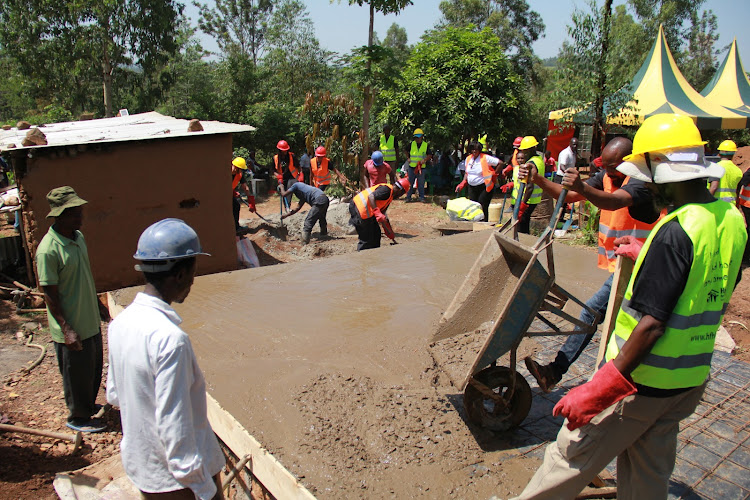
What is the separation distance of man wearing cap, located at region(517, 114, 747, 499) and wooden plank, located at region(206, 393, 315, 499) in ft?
3.60

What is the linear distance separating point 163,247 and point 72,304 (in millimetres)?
2355

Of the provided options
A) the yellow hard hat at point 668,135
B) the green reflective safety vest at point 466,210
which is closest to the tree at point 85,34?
the green reflective safety vest at point 466,210

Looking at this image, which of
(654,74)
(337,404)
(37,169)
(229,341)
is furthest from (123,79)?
(337,404)

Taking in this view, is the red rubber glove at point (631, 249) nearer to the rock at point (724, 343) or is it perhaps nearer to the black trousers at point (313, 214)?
the rock at point (724, 343)

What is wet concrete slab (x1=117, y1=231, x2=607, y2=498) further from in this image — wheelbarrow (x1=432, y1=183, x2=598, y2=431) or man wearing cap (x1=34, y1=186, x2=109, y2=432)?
man wearing cap (x1=34, y1=186, x2=109, y2=432)

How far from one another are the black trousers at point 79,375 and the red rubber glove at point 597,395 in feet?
10.9

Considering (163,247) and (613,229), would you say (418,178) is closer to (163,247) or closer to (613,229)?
(613,229)

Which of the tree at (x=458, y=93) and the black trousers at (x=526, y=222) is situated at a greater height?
the tree at (x=458, y=93)

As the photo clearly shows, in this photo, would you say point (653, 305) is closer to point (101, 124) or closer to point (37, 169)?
point (37, 169)

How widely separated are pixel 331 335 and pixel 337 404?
106cm

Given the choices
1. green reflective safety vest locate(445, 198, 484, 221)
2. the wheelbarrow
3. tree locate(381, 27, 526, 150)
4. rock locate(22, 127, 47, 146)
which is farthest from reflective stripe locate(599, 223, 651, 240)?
tree locate(381, 27, 526, 150)

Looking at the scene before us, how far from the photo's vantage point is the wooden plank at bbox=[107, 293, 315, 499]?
8.48ft

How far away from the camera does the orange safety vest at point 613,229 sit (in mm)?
3662

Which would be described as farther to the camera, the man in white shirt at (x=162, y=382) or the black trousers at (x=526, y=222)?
the black trousers at (x=526, y=222)
